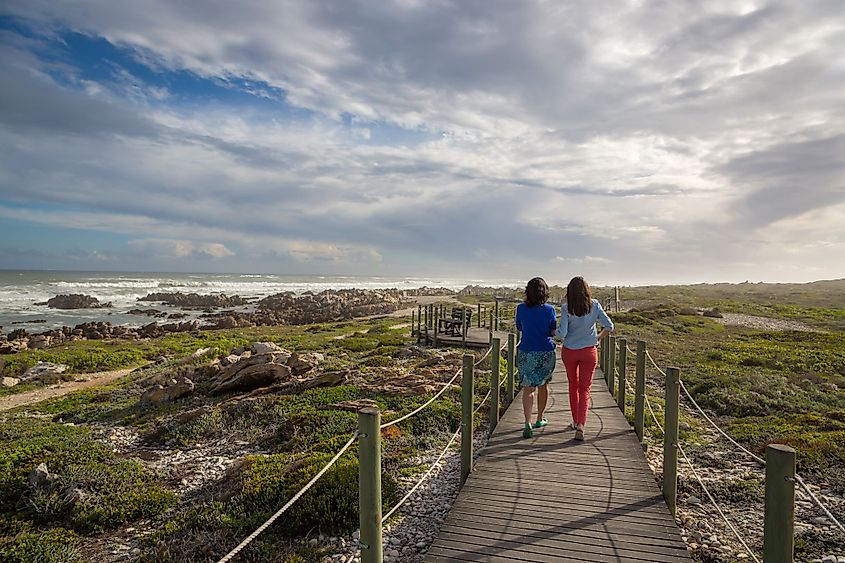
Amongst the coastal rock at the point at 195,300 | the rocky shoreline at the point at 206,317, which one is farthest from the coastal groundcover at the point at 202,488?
the coastal rock at the point at 195,300

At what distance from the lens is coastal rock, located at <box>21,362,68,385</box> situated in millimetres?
20328

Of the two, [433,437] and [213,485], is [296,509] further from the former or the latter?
[433,437]

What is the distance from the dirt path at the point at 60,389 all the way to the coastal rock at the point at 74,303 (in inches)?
1703

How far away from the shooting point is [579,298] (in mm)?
6945

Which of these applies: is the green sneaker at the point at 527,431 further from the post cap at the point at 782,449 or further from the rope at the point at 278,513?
the post cap at the point at 782,449

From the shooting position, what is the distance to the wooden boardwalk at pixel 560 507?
462 cm

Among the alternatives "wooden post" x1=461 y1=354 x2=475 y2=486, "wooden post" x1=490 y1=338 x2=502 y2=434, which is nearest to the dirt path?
"wooden post" x1=490 y1=338 x2=502 y2=434

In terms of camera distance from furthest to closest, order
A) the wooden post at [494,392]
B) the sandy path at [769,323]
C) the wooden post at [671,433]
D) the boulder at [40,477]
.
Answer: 1. the sandy path at [769,323]
2. the wooden post at [494,392]
3. the boulder at [40,477]
4. the wooden post at [671,433]

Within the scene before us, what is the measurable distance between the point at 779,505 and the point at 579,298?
403 cm

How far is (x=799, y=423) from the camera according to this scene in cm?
1062

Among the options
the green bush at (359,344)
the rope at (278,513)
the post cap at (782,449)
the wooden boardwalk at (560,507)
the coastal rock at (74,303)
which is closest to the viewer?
the post cap at (782,449)

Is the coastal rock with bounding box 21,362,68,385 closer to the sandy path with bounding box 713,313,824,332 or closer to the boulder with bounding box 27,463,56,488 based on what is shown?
the boulder with bounding box 27,463,56,488

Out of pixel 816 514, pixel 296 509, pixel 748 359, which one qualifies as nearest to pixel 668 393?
pixel 816 514

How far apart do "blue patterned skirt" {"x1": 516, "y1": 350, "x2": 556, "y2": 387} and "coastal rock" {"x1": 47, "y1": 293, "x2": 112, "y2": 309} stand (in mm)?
64429
